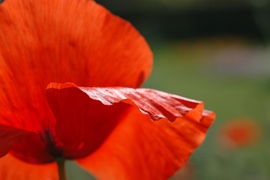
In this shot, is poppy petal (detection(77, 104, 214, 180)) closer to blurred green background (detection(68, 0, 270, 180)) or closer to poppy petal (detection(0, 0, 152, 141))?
poppy petal (detection(0, 0, 152, 141))

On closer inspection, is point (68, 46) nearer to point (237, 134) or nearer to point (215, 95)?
point (237, 134)

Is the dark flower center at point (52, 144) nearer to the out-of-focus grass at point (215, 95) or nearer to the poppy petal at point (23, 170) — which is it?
the poppy petal at point (23, 170)

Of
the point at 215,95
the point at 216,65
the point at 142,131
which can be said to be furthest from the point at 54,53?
the point at 216,65

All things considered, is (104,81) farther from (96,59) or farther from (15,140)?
(15,140)

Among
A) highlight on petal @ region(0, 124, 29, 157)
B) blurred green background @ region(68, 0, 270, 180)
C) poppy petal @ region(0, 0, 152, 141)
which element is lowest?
blurred green background @ region(68, 0, 270, 180)

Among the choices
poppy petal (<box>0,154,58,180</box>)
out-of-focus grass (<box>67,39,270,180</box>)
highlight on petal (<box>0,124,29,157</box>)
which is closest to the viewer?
highlight on petal (<box>0,124,29,157</box>)

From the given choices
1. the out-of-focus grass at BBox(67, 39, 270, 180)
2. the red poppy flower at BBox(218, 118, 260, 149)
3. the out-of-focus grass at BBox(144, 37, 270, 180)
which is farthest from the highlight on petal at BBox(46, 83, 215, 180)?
the red poppy flower at BBox(218, 118, 260, 149)

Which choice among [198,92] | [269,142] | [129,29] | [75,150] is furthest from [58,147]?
[198,92]
